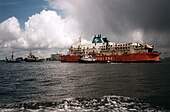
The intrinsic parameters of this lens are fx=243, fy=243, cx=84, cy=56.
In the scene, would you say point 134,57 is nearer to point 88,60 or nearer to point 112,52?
point 112,52

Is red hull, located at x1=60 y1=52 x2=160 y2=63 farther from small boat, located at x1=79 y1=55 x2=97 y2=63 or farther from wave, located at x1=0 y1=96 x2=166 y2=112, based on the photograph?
wave, located at x1=0 y1=96 x2=166 y2=112

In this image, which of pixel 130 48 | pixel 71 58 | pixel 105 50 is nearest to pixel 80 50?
pixel 71 58

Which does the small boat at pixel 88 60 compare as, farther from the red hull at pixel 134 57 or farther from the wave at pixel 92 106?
the wave at pixel 92 106

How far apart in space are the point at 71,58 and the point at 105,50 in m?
30.3

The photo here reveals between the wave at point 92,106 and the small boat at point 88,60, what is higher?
the small boat at point 88,60

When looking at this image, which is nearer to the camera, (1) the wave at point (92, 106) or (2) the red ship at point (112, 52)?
(1) the wave at point (92, 106)

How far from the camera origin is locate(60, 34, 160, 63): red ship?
146 metres

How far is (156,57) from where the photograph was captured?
147750 mm

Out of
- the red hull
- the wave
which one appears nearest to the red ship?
the red hull

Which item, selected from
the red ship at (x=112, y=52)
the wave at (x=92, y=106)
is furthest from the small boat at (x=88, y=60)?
the wave at (x=92, y=106)

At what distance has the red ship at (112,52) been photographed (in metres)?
146

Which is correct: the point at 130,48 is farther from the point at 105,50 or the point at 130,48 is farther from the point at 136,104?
the point at 136,104

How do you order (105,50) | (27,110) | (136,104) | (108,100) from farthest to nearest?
(105,50) < (108,100) < (136,104) < (27,110)

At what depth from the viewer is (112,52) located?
165 m
